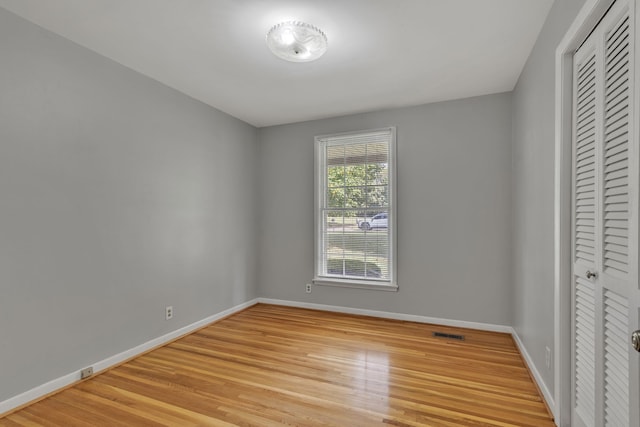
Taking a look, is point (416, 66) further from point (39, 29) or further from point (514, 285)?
point (39, 29)

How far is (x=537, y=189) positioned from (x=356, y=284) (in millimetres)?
2317

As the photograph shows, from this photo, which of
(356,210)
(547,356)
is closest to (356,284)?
(356,210)

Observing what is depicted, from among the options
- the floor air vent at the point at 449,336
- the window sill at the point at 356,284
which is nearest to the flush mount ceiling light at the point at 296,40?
the window sill at the point at 356,284

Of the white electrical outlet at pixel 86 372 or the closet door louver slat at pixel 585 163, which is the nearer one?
the closet door louver slat at pixel 585 163

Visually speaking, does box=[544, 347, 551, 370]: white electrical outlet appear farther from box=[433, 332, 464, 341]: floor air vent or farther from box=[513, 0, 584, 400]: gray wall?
box=[433, 332, 464, 341]: floor air vent

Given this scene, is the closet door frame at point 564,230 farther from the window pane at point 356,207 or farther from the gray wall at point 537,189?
the window pane at point 356,207

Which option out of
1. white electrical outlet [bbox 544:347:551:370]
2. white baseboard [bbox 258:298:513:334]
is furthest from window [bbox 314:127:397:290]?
white electrical outlet [bbox 544:347:551:370]

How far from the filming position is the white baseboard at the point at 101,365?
2057mm

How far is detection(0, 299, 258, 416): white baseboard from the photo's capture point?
206 cm

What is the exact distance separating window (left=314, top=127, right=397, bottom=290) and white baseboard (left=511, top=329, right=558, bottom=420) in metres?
1.35

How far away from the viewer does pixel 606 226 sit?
4.44 ft

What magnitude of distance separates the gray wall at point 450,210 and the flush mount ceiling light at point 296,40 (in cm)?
184

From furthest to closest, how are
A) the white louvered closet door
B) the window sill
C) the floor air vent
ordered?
1. the window sill
2. the floor air vent
3. the white louvered closet door

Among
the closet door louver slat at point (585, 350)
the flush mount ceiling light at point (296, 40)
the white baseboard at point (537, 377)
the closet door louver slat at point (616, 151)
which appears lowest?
the white baseboard at point (537, 377)
